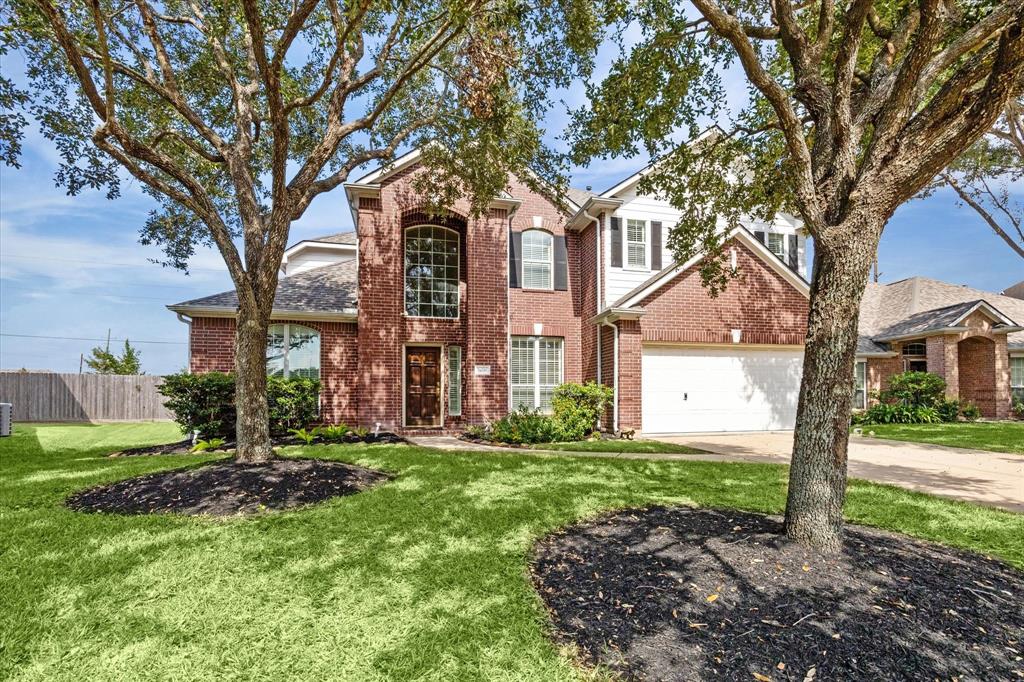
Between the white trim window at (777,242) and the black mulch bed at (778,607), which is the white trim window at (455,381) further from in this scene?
the white trim window at (777,242)

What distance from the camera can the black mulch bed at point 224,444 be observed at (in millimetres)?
9180

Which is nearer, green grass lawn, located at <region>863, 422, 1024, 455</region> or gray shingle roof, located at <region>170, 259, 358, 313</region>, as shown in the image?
green grass lawn, located at <region>863, 422, 1024, 455</region>

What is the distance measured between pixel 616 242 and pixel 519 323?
11.4 feet

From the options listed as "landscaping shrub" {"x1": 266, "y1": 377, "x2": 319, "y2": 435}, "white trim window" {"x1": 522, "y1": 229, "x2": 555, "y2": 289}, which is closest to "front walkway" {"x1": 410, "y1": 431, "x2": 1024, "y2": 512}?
"landscaping shrub" {"x1": 266, "y1": 377, "x2": 319, "y2": 435}

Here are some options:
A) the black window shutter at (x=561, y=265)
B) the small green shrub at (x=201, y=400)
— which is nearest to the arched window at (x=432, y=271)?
the black window shutter at (x=561, y=265)

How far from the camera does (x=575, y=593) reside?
3297 mm

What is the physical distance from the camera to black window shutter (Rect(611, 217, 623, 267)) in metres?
13.1

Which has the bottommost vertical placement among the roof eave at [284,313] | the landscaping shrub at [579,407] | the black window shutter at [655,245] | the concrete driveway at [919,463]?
the concrete driveway at [919,463]

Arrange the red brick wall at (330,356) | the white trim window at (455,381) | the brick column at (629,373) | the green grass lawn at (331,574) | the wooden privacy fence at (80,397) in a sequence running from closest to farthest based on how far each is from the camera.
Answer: the green grass lawn at (331,574) → the brick column at (629,373) → the red brick wall at (330,356) → the white trim window at (455,381) → the wooden privacy fence at (80,397)

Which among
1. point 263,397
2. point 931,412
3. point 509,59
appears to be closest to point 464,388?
point 263,397

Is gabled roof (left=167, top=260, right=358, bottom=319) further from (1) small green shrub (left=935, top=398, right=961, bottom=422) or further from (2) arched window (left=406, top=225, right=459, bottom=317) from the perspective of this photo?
(1) small green shrub (left=935, top=398, right=961, bottom=422)

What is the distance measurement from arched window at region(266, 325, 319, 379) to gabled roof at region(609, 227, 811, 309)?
7.97m

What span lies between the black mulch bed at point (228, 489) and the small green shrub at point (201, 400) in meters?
3.83

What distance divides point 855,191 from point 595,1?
14.2 ft
